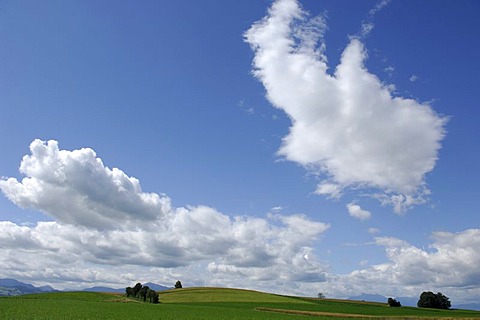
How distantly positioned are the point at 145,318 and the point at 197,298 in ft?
284

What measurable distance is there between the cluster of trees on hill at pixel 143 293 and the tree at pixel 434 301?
369 ft

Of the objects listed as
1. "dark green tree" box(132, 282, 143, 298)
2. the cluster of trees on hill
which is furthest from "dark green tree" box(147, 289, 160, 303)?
"dark green tree" box(132, 282, 143, 298)

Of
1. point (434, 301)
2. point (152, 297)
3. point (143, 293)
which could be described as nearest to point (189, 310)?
point (152, 297)

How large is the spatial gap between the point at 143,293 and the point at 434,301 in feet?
391

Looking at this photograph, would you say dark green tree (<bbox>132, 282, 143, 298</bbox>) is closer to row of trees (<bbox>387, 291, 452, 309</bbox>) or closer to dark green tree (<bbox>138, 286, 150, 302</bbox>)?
dark green tree (<bbox>138, 286, 150, 302</bbox>)

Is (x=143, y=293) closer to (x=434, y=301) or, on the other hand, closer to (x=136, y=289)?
(x=136, y=289)

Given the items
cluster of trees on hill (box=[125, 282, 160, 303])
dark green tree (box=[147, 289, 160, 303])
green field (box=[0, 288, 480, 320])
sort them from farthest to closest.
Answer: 1. cluster of trees on hill (box=[125, 282, 160, 303])
2. dark green tree (box=[147, 289, 160, 303])
3. green field (box=[0, 288, 480, 320])

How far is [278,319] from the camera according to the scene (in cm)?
6094

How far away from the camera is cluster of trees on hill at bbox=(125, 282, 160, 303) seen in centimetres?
12825

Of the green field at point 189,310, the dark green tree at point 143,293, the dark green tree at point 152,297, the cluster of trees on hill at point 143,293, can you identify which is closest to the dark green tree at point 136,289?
the cluster of trees on hill at point 143,293

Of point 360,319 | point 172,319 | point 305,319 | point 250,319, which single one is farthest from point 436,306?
point 172,319

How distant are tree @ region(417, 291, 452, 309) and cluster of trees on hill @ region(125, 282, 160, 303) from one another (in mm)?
112589

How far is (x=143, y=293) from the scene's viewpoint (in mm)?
135125

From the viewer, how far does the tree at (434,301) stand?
164 m
